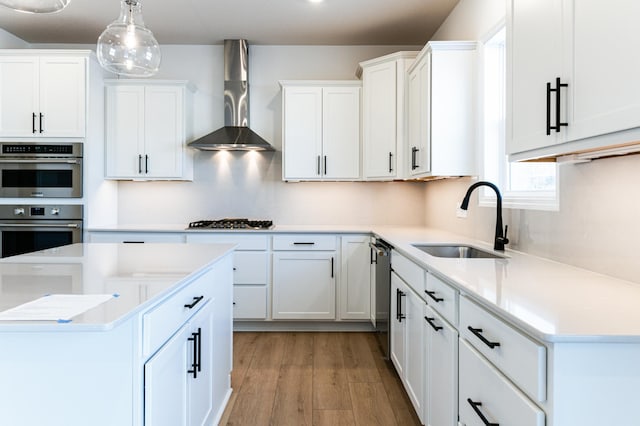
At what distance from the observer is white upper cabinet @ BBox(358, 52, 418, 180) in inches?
150

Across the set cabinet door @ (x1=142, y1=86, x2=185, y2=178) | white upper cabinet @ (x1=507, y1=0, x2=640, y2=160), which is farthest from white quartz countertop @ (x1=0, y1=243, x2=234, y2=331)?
Answer: cabinet door @ (x1=142, y1=86, x2=185, y2=178)

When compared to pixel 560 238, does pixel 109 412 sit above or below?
below

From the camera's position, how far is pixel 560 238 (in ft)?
6.53

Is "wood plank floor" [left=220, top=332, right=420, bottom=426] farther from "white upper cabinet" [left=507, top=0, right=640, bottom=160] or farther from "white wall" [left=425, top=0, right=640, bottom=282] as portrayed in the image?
"white upper cabinet" [left=507, top=0, right=640, bottom=160]

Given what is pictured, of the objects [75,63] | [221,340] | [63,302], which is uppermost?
[75,63]

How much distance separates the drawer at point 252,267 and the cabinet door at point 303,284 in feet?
0.37

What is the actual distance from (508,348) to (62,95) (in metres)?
4.18

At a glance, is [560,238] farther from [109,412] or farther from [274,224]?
[274,224]

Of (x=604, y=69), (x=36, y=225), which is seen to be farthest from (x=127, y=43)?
(x=36, y=225)

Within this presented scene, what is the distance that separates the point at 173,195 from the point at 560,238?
12.3 ft

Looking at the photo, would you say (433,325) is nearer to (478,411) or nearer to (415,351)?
(415,351)

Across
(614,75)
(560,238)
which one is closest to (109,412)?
(614,75)

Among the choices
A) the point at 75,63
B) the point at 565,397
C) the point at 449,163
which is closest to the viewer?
→ the point at 565,397

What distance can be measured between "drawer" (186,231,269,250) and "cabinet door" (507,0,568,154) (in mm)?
2569
